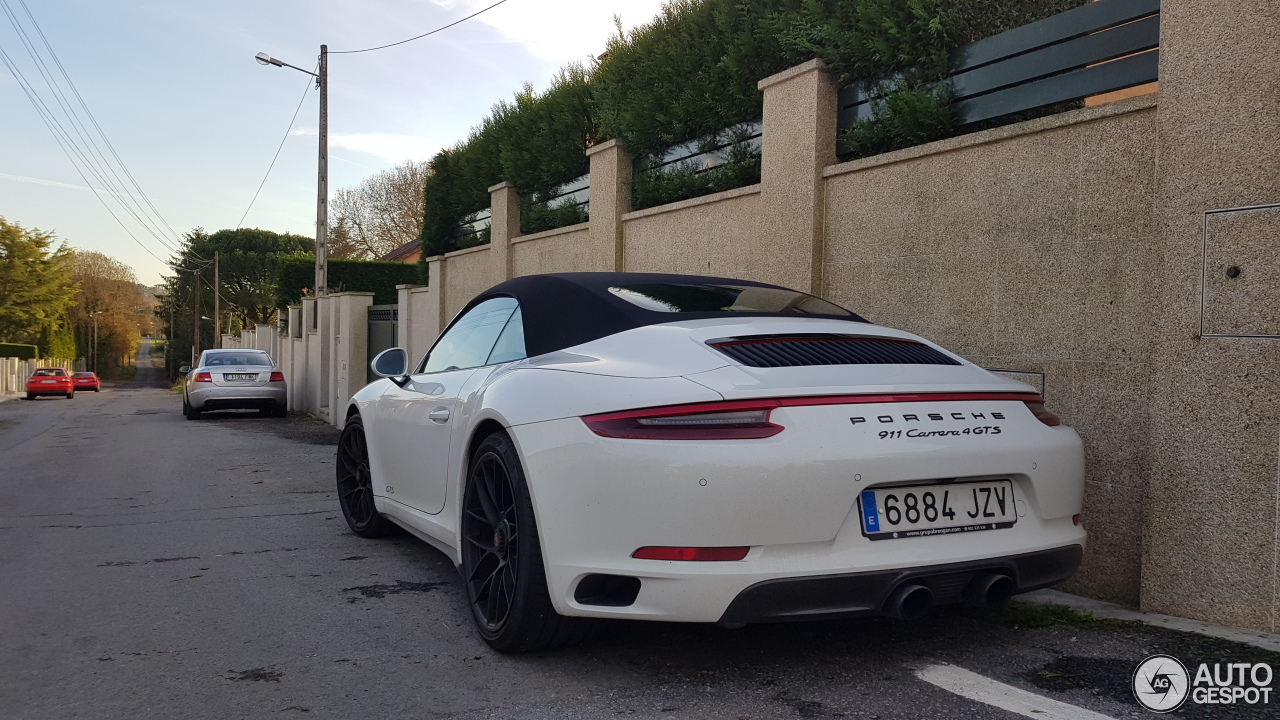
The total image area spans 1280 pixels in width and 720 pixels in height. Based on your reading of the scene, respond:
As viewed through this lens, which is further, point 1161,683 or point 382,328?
point 382,328

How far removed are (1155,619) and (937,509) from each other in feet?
4.72

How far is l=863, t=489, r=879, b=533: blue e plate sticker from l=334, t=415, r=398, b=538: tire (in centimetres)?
321

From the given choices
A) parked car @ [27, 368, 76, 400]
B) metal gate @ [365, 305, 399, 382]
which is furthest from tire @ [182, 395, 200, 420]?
parked car @ [27, 368, 76, 400]

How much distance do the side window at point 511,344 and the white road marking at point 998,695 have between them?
1.89 metres

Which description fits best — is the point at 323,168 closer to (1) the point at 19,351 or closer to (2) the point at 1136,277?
(2) the point at 1136,277

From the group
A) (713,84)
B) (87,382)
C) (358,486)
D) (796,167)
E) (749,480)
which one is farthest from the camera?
(87,382)

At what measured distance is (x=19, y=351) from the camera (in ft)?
165

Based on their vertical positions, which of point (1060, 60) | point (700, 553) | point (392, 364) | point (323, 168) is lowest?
point (700, 553)

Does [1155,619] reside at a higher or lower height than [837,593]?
lower

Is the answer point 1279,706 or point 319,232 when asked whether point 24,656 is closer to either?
point 1279,706

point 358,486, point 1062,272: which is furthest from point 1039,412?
Result: point 358,486

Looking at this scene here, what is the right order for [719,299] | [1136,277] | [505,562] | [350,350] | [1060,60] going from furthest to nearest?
[350,350], [1060,60], [1136,277], [719,299], [505,562]

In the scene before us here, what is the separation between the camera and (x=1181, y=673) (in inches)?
114

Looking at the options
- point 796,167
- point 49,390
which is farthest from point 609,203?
point 49,390
